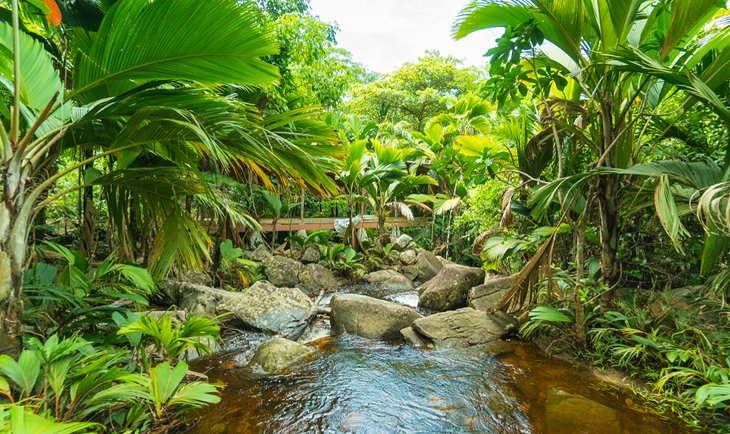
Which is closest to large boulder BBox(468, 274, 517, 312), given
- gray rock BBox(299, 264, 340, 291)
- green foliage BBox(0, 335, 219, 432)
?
gray rock BBox(299, 264, 340, 291)

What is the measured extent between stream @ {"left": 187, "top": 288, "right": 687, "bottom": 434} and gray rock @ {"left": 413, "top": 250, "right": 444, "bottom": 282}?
14.2 feet

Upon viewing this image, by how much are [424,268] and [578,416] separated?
5688 mm

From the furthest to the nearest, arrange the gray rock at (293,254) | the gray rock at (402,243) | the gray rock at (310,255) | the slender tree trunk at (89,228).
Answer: the gray rock at (402,243)
the gray rock at (293,254)
the gray rock at (310,255)
the slender tree trunk at (89,228)

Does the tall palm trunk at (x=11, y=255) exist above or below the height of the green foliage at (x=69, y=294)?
above

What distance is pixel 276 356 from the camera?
3004 millimetres

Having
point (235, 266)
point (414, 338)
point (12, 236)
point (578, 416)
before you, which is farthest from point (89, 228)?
point (578, 416)

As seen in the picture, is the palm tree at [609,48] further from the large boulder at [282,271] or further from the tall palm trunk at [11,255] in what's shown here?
the large boulder at [282,271]

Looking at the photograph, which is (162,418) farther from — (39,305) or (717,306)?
(717,306)

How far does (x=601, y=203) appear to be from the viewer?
2.79 metres

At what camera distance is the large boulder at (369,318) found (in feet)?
12.7

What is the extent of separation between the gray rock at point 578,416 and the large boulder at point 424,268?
5.40 meters

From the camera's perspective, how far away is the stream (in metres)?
2.07

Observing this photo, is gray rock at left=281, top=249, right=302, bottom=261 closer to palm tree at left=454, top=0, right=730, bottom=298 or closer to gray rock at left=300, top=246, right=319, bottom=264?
gray rock at left=300, top=246, right=319, bottom=264

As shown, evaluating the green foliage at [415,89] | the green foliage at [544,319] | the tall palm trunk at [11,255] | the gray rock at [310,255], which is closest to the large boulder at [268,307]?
the tall palm trunk at [11,255]
